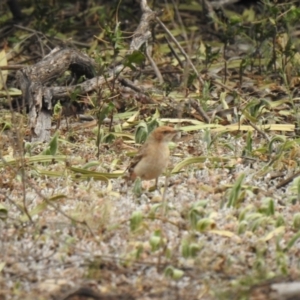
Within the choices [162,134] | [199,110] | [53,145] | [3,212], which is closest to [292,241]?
[162,134]

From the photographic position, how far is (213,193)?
18.5 ft

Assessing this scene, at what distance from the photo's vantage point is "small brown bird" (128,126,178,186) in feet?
18.2

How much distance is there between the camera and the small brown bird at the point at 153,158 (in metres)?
5.55

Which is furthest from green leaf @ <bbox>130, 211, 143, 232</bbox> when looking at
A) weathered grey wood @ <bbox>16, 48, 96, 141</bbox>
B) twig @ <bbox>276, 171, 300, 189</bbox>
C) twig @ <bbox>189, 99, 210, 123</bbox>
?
twig @ <bbox>189, 99, 210, 123</bbox>

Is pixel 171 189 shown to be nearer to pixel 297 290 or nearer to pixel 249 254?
pixel 249 254

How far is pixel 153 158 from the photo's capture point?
18.2 feet

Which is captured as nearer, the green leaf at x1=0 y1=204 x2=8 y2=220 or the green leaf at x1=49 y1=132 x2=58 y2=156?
the green leaf at x1=0 y1=204 x2=8 y2=220

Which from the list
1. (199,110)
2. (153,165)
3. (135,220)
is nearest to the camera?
(135,220)

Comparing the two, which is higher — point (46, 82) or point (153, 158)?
point (153, 158)

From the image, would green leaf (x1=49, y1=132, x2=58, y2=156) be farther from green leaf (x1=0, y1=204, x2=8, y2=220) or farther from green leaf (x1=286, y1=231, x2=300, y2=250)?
green leaf (x1=286, y1=231, x2=300, y2=250)

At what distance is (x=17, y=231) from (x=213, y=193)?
1.24 metres

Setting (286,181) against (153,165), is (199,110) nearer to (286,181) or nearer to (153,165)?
(286,181)

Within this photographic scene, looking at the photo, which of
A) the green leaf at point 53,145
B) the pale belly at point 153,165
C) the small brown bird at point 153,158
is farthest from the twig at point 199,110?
the pale belly at point 153,165

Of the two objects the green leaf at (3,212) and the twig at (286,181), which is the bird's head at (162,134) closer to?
the twig at (286,181)
